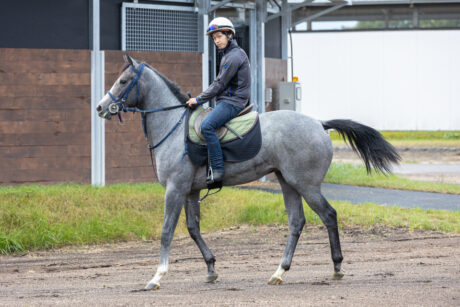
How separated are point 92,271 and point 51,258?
4.01ft

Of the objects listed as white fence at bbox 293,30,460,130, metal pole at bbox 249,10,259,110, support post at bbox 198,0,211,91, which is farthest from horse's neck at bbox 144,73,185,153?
white fence at bbox 293,30,460,130

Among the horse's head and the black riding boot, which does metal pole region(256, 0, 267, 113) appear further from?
the black riding boot

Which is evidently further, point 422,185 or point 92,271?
point 422,185

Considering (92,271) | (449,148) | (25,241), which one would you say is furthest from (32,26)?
(449,148)

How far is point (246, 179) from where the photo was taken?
293 inches

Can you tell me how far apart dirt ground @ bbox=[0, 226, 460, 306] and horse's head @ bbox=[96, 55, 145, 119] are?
1.80 meters

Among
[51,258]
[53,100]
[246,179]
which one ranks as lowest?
[51,258]

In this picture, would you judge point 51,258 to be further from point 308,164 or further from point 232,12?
point 232,12

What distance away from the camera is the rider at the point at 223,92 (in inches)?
280

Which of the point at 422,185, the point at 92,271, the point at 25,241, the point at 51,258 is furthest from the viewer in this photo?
the point at 422,185

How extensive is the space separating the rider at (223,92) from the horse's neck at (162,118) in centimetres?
23

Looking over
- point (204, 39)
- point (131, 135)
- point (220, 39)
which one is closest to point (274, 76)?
point (204, 39)

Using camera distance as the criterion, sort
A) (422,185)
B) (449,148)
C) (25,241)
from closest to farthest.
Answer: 1. (25,241)
2. (422,185)
3. (449,148)

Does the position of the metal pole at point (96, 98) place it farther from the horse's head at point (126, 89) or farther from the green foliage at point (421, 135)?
the green foliage at point (421, 135)
